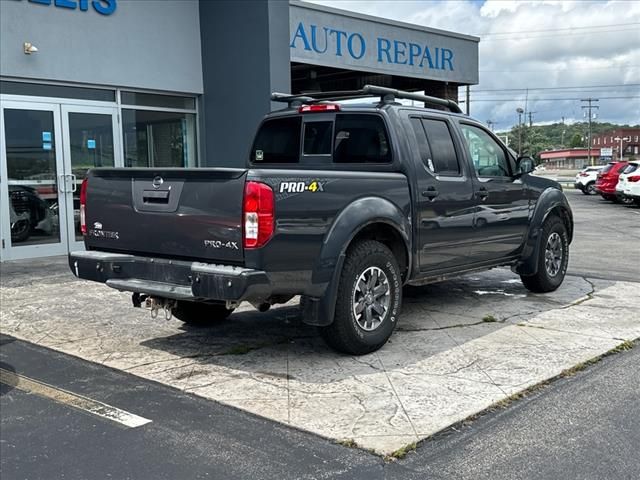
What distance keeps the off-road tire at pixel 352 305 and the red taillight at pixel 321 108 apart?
4.95 ft

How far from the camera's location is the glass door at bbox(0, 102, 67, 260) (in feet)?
36.5

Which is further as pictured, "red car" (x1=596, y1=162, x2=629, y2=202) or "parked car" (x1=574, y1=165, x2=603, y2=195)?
"parked car" (x1=574, y1=165, x2=603, y2=195)

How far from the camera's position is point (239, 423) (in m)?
4.24

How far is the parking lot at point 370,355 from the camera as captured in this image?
4.45 meters

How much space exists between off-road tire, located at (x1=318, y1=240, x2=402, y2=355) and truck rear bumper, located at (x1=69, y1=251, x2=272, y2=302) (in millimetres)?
663

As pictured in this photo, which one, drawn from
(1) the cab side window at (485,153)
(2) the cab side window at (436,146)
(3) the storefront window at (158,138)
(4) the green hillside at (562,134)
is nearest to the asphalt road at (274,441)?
(2) the cab side window at (436,146)

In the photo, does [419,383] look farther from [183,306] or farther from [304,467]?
[183,306]

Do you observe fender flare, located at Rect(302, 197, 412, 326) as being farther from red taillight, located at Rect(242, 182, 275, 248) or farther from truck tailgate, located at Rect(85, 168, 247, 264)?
truck tailgate, located at Rect(85, 168, 247, 264)

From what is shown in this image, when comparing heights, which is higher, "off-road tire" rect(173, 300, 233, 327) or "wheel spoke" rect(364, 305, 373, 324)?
"wheel spoke" rect(364, 305, 373, 324)

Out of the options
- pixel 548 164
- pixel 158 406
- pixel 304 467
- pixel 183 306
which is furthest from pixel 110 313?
pixel 548 164

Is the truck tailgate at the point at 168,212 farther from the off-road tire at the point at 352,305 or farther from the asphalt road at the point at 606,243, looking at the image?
the asphalt road at the point at 606,243

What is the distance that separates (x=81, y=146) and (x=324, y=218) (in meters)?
8.33

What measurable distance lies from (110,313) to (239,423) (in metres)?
3.63

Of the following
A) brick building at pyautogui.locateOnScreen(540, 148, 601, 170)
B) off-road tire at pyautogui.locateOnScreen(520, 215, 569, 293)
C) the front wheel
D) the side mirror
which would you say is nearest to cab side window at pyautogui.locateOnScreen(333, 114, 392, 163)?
the side mirror
